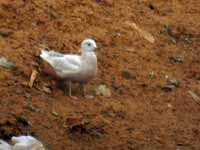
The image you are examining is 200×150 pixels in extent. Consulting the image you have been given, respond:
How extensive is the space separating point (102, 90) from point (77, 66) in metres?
0.72

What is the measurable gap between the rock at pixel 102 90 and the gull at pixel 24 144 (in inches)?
82.0

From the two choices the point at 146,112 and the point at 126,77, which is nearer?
the point at 146,112

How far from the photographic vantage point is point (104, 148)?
28.6ft

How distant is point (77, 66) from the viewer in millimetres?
9539

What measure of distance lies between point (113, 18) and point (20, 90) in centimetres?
309

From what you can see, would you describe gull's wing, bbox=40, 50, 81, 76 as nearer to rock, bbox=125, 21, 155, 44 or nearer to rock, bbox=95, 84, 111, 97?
rock, bbox=95, 84, 111, 97

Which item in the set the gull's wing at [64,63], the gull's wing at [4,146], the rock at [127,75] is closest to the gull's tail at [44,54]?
the gull's wing at [64,63]

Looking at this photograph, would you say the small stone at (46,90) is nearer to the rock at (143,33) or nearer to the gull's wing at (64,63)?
the gull's wing at (64,63)

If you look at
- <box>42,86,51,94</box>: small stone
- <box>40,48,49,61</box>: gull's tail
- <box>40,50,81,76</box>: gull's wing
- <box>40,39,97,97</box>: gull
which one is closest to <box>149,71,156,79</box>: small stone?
<box>40,39,97,97</box>: gull

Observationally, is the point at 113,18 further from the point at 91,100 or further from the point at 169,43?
the point at 91,100

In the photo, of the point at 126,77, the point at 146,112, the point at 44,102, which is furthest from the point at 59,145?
the point at 126,77

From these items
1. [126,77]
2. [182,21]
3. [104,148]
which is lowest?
[104,148]

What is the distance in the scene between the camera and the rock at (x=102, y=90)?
32.9 feet

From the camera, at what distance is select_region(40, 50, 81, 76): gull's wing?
9.53 m
